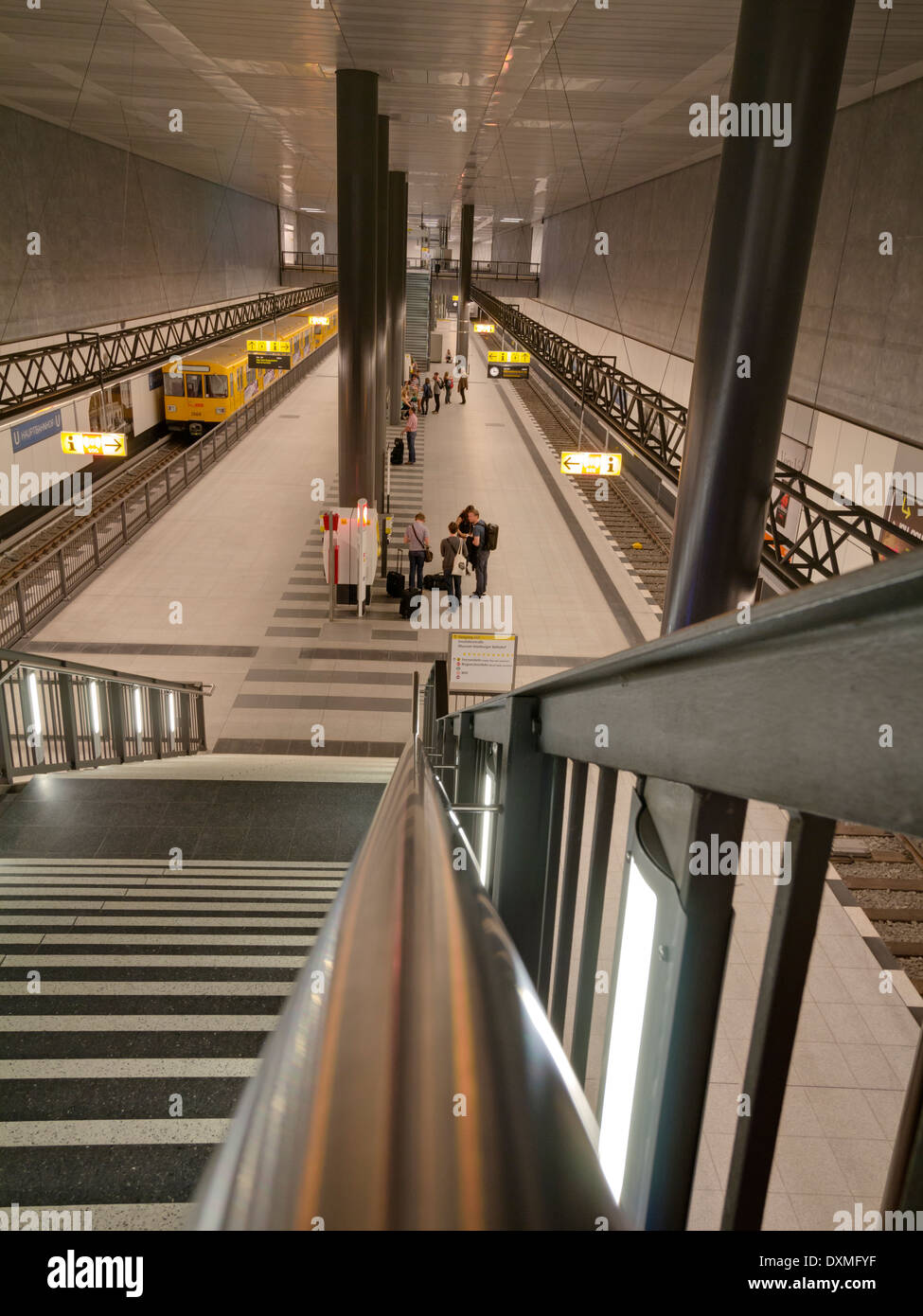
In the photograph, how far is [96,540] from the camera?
44.9 feet

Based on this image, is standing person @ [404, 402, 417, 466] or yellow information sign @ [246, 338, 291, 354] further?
yellow information sign @ [246, 338, 291, 354]

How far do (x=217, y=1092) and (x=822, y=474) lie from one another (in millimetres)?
14078

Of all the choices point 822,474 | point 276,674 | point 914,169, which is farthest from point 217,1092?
point 822,474

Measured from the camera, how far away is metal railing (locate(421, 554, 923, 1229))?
55cm

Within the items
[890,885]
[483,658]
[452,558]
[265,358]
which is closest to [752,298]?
[483,658]

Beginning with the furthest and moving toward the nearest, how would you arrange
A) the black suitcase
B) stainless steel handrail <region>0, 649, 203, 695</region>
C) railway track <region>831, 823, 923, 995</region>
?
the black suitcase < railway track <region>831, 823, 923, 995</region> < stainless steel handrail <region>0, 649, 203, 695</region>

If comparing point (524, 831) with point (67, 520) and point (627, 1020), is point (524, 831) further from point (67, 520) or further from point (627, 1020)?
point (67, 520)

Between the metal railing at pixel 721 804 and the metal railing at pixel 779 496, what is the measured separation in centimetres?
A: 104

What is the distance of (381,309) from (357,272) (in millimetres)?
6948

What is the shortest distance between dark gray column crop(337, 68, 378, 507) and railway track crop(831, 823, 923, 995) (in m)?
8.99

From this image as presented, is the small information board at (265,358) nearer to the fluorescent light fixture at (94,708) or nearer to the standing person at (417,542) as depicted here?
the standing person at (417,542)

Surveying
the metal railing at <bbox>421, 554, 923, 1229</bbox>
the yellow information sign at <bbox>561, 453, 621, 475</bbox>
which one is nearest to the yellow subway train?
the yellow information sign at <bbox>561, 453, 621, 475</bbox>

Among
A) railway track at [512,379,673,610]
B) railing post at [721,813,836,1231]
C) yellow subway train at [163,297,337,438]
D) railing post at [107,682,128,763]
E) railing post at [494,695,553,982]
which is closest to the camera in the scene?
railing post at [721,813,836,1231]

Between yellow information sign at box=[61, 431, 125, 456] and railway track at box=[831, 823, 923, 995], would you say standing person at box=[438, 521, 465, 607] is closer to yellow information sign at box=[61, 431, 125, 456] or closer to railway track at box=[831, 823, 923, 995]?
yellow information sign at box=[61, 431, 125, 456]
